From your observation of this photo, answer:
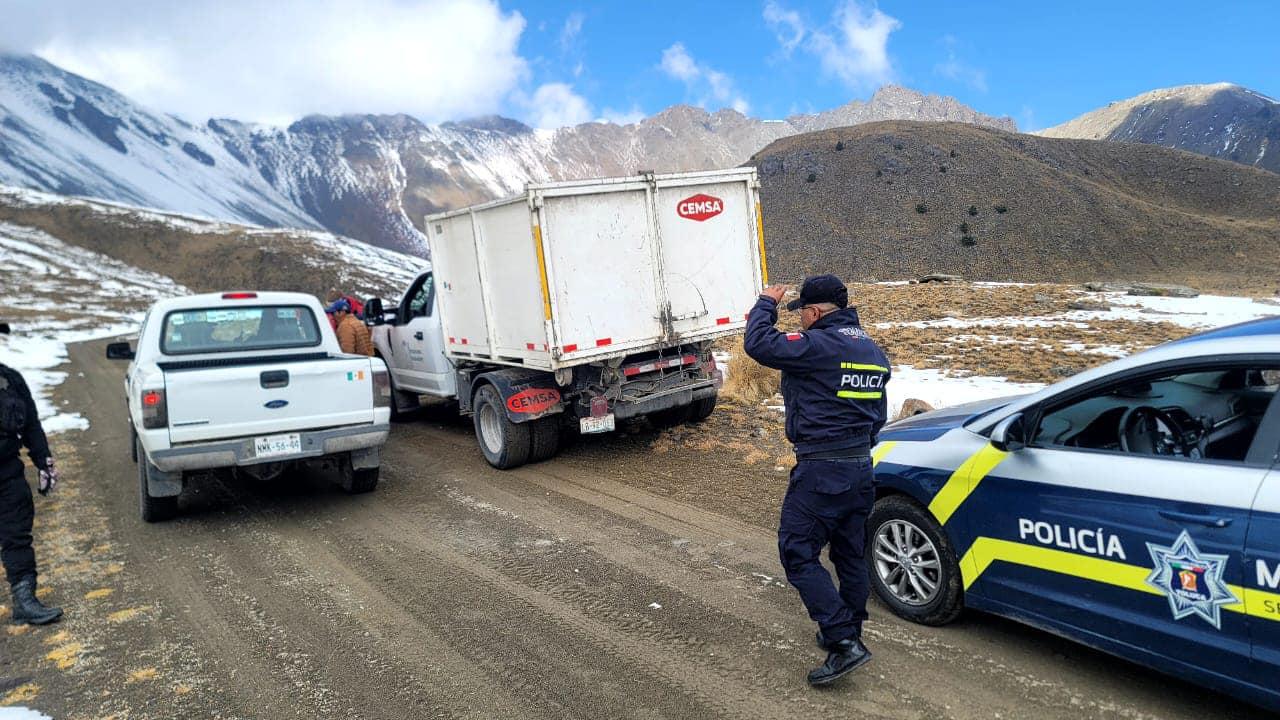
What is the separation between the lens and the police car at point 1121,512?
2695mm

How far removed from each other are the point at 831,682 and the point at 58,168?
172849 millimetres

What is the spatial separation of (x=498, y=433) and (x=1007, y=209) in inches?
2150

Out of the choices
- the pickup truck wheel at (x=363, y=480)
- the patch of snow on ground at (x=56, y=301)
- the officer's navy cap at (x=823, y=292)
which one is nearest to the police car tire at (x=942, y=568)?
the officer's navy cap at (x=823, y=292)

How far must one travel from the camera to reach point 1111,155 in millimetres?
65875

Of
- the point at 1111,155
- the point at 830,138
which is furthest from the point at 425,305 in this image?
the point at 1111,155

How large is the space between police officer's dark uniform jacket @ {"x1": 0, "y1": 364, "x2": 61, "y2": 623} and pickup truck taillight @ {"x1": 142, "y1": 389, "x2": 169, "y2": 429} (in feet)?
3.27

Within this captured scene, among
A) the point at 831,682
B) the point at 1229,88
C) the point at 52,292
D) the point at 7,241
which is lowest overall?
the point at 831,682

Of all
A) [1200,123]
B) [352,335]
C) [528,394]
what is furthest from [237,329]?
[1200,123]

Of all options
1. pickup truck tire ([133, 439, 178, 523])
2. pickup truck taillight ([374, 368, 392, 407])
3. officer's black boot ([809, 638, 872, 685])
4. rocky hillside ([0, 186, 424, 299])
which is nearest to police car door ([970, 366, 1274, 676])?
officer's black boot ([809, 638, 872, 685])

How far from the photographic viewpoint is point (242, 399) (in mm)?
5891

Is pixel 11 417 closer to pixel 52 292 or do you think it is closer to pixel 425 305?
pixel 425 305

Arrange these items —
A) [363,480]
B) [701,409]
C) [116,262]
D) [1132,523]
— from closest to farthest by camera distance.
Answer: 1. [1132,523]
2. [363,480]
3. [701,409]
4. [116,262]

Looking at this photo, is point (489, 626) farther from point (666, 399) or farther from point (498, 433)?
point (666, 399)

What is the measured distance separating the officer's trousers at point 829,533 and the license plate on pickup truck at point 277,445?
4.20 meters
